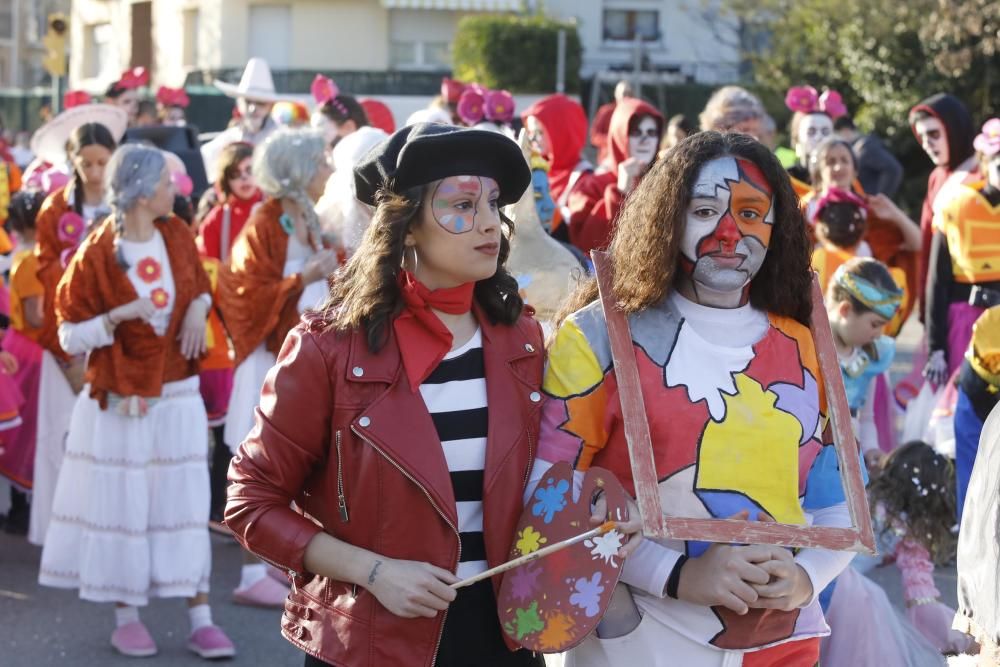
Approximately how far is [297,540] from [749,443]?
0.90 m

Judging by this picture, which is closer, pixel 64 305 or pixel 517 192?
pixel 517 192

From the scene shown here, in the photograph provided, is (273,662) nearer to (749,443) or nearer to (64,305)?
(64,305)

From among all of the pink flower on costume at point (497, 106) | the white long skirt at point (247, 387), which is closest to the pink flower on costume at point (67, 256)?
the white long skirt at point (247, 387)

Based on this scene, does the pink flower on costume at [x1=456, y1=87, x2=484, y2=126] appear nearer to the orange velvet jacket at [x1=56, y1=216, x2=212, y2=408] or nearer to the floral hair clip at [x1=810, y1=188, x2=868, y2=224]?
the floral hair clip at [x1=810, y1=188, x2=868, y2=224]

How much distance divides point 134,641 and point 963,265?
4.38m

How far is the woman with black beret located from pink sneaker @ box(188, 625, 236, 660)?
2803 millimetres

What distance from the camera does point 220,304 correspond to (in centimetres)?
657

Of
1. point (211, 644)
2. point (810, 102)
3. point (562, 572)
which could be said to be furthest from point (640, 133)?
point (562, 572)

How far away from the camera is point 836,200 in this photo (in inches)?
308

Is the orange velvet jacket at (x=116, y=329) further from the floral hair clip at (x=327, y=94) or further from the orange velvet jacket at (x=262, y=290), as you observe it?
the floral hair clip at (x=327, y=94)

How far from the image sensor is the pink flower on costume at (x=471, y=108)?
8.88 meters

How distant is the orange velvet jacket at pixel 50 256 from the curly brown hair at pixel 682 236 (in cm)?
443

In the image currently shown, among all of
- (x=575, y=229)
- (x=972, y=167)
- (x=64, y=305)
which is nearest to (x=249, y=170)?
(x=575, y=229)

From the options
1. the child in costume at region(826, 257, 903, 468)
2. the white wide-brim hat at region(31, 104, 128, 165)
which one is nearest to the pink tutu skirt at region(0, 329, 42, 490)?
the white wide-brim hat at region(31, 104, 128, 165)
